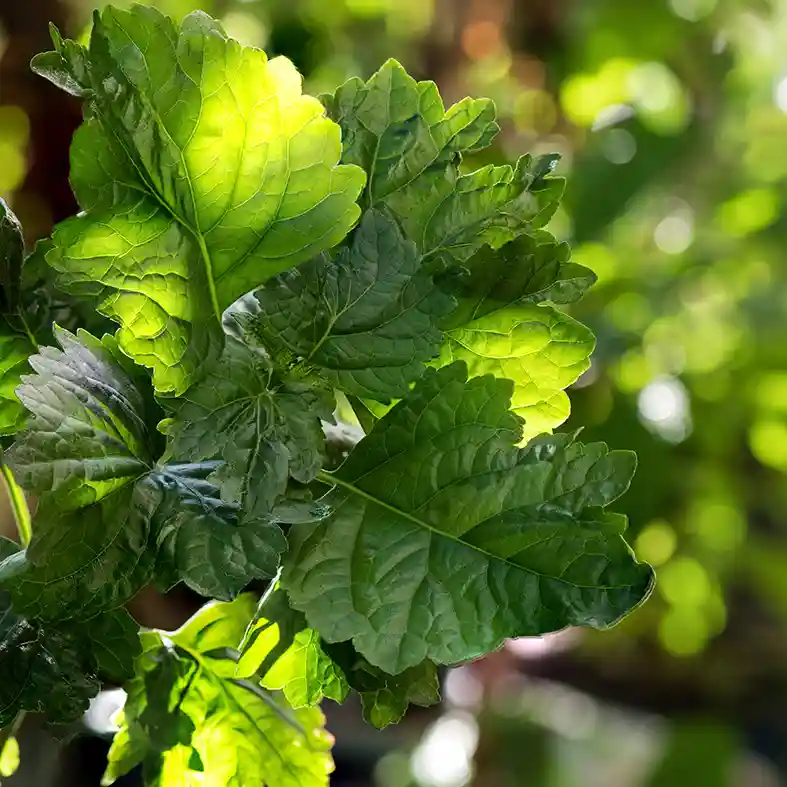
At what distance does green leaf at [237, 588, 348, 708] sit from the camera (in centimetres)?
26

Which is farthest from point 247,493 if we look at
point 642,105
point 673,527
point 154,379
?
point 642,105

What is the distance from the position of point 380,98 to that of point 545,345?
0.09 m

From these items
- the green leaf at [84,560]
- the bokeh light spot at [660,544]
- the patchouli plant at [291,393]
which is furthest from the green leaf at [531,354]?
the bokeh light spot at [660,544]

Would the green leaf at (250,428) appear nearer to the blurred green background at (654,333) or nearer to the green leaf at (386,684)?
the green leaf at (386,684)

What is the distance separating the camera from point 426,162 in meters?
0.26

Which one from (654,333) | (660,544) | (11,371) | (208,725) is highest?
(11,371)

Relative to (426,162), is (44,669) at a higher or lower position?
lower

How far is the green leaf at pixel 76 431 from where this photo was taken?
0.71 feet

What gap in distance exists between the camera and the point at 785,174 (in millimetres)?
1203

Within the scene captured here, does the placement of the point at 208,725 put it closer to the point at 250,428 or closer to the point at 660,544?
the point at 250,428

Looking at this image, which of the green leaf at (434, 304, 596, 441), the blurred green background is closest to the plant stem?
the green leaf at (434, 304, 596, 441)

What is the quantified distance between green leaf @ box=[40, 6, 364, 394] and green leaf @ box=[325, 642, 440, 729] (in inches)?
3.8

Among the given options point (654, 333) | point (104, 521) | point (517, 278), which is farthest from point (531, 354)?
point (654, 333)

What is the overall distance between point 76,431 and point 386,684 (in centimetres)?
12
